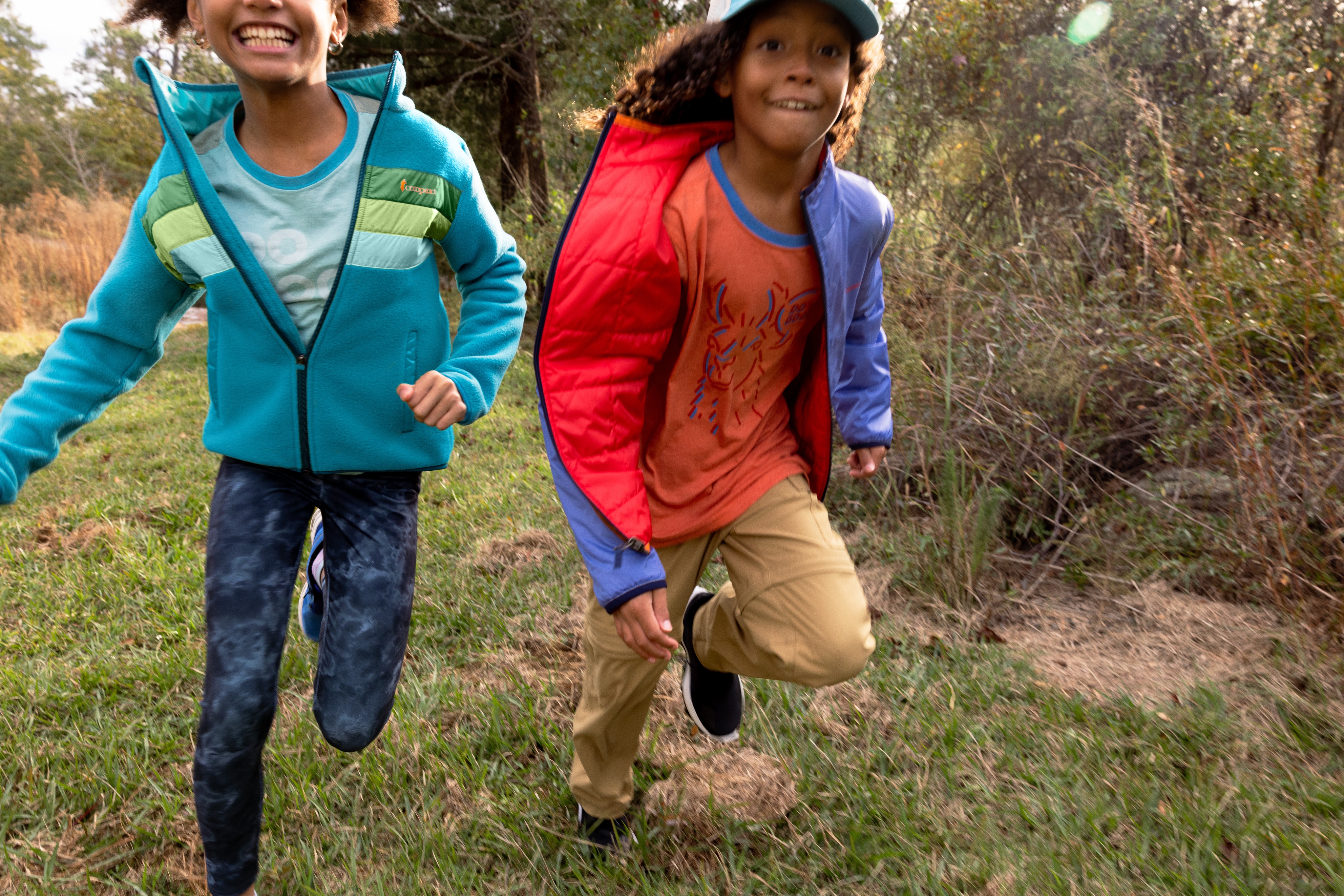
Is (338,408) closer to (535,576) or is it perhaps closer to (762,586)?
(762,586)

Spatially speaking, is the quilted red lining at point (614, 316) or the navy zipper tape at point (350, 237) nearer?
the quilted red lining at point (614, 316)

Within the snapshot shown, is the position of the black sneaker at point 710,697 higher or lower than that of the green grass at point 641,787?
higher

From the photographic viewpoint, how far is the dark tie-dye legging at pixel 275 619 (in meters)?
→ 2.06

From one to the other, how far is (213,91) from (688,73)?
3.87ft

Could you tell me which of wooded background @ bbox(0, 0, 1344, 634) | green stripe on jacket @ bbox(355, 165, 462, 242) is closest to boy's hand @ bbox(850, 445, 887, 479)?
wooded background @ bbox(0, 0, 1344, 634)

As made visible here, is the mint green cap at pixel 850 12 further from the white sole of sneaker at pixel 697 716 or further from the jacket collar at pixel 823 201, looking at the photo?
the white sole of sneaker at pixel 697 716

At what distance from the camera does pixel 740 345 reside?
86.4 inches

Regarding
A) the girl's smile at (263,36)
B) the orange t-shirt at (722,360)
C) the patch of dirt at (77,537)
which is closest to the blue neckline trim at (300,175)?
the girl's smile at (263,36)

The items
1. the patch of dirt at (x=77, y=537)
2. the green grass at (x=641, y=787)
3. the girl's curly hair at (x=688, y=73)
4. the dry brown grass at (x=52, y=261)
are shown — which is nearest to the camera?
the girl's curly hair at (x=688, y=73)

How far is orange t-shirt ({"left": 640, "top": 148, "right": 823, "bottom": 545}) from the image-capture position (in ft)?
6.78

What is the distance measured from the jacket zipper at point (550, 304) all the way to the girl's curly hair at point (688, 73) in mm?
79

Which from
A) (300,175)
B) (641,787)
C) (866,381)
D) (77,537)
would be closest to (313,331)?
(300,175)

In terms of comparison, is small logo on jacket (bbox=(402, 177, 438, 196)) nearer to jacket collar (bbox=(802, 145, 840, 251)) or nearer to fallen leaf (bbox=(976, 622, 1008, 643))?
jacket collar (bbox=(802, 145, 840, 251))

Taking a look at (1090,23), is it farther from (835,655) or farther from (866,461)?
(835,655)
